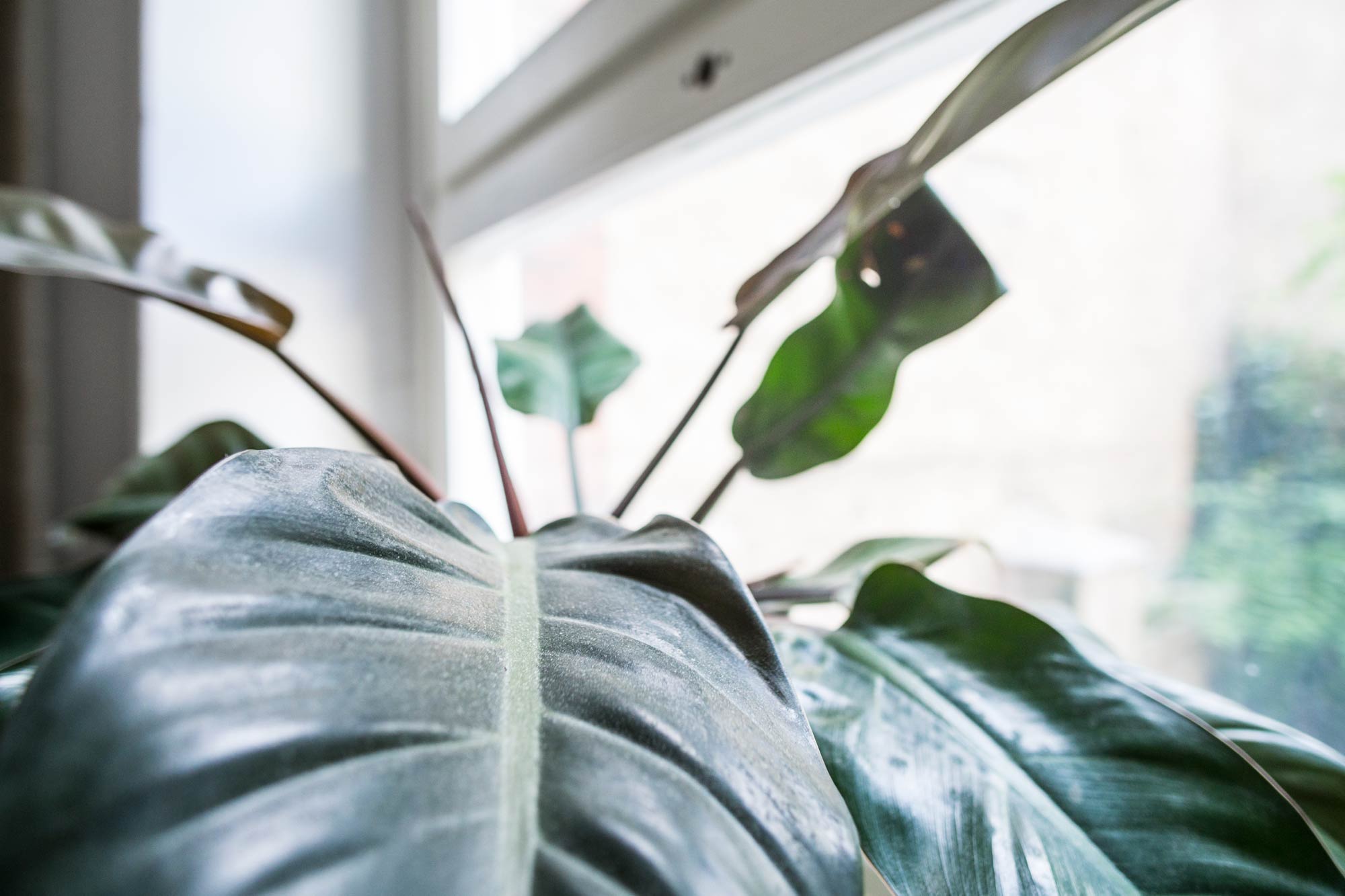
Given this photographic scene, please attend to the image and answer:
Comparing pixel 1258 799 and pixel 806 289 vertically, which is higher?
pixel 806 289

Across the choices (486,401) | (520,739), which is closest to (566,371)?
(486,401)

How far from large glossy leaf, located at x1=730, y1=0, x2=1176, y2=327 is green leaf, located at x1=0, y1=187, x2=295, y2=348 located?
38 centimetres

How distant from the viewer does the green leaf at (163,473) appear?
0.58 metres

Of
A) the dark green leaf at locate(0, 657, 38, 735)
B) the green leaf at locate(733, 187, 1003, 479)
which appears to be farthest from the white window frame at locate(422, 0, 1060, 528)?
the dark green leaf at locate(0, 657, 38, 735)

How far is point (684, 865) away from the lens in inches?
5.5

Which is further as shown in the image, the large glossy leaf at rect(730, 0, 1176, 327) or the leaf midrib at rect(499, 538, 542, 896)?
the large glossy leaf at rect(730, 0, 1176, 327)

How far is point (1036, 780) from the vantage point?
0.26m

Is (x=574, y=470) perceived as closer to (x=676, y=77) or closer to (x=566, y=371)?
(x=566, y=371)

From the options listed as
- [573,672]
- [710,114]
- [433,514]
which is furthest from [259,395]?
[573,672]

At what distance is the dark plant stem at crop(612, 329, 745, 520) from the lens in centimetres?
47

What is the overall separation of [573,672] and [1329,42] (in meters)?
0.57

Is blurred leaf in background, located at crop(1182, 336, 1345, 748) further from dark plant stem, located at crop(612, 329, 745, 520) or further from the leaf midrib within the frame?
the leaf midrib

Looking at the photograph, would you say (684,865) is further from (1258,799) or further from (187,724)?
(1258,799)

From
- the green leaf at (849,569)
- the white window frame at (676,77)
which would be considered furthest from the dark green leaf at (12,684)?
the white window frame at (676,77)
